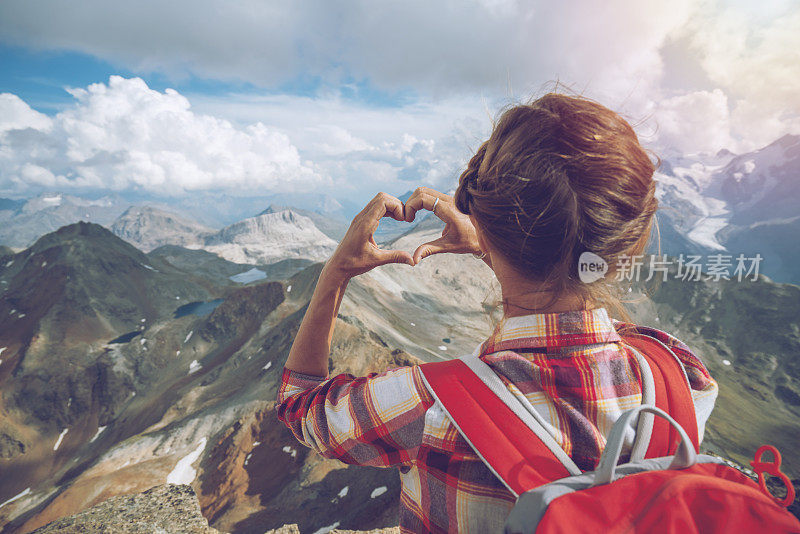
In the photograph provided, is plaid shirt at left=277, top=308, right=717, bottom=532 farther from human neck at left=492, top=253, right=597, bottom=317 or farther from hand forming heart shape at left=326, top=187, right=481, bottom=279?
hand forming heart shape at left=326, top=187, right=481, bottom=279

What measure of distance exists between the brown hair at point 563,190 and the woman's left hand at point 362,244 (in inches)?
23.8

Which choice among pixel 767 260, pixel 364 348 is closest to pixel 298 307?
pixel 364 348

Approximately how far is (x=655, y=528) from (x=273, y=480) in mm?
23579

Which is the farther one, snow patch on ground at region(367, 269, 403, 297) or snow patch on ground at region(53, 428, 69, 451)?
snow patch on ground at region(367, 269, 403, 297)

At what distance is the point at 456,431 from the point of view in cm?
151

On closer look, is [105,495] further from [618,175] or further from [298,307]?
[618,175]

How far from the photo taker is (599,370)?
1613mm

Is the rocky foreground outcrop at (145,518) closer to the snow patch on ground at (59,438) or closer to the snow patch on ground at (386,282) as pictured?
the snow patch on ground at (386,282)

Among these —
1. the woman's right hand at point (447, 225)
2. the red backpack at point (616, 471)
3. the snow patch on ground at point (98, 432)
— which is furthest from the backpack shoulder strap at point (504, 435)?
the snow patch on ground at point (98, 432)

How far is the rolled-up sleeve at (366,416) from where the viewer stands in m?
1.63

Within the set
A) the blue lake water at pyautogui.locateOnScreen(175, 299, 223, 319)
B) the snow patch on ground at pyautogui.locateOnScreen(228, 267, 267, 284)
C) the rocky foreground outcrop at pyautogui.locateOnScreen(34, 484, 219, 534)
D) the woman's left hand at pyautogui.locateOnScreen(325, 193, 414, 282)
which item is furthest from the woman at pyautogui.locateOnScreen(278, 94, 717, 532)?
the snow patch on ground at pyautogui.locateOnScreen(228, 267, 267, 284)

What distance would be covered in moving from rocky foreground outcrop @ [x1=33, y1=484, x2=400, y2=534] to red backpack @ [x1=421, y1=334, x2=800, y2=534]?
10.7 m

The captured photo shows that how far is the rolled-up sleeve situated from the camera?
163cm

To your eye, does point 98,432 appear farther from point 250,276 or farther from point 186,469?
point 250,276
